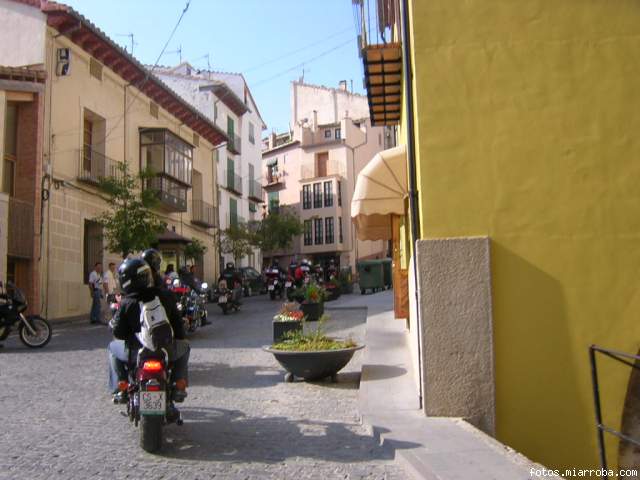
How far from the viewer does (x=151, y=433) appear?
4.62 meters

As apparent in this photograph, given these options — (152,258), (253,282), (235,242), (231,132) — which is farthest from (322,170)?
(152,258)

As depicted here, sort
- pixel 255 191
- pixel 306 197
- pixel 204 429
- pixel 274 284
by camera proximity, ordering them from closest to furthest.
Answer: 1. pixel 204 429
2. pixel 274 284
3. pixel 255 191
4. pixel 306 197

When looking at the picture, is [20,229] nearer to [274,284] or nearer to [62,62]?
[62,62]

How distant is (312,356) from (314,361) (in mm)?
73

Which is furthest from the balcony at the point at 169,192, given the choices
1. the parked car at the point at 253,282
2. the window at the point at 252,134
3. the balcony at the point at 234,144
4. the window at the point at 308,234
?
the window at the point at 308,234

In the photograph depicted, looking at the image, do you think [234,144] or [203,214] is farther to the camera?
[234,144]

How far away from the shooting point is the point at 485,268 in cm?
554

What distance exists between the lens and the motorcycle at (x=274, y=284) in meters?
23.9

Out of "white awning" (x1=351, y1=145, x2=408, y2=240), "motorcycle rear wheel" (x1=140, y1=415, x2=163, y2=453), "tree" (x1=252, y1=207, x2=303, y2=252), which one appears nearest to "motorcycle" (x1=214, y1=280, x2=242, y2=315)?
"white awning" (x1=351, y1=145, x2=408, y2=240)

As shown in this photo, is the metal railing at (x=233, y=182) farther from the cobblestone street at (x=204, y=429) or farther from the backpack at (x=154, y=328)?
the backpack at (x=154, y=328)

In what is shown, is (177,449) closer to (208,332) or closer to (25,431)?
(25,431)

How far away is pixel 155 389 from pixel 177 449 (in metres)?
0.60

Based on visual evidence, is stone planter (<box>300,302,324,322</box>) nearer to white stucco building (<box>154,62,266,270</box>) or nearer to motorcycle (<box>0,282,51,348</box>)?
motorcycle (<box>0,282,51,348</box>)

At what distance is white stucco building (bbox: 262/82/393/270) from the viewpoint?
5200 cm
